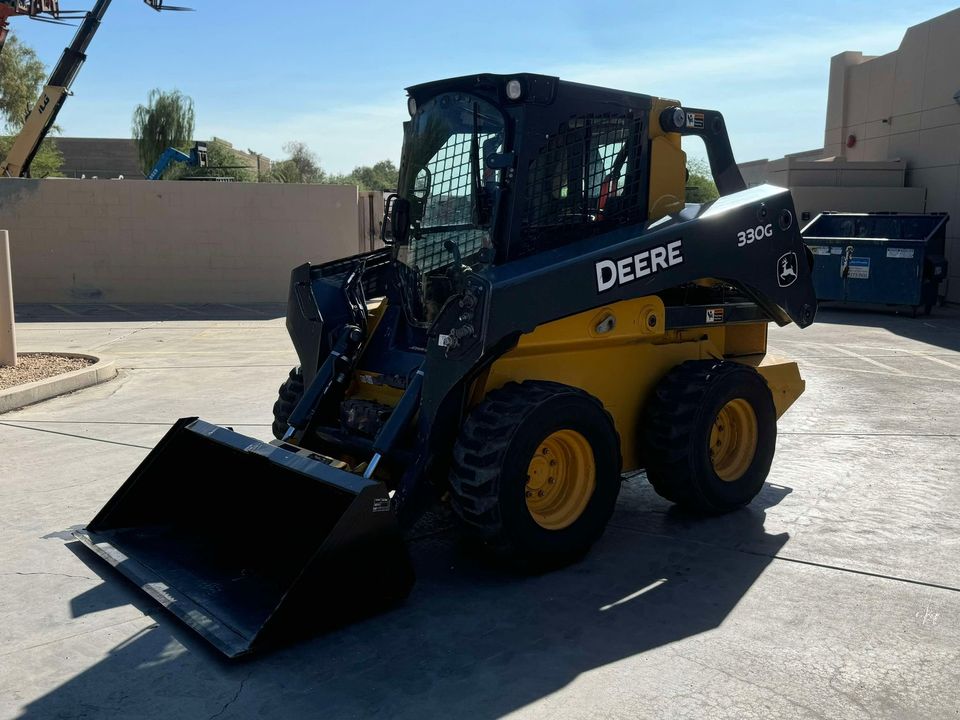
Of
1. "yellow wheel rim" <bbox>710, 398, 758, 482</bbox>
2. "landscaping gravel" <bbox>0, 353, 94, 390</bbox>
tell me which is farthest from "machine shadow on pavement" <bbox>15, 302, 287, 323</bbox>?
"yellow wheel rim" <bbox>710, 398, 758, 482</bbox>

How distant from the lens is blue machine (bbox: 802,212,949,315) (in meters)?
15.0

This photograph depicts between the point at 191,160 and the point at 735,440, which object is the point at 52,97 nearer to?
the point at 191,160

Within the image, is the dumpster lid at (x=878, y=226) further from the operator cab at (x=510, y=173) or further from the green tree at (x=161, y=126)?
the green tree at (x=161, y=126)

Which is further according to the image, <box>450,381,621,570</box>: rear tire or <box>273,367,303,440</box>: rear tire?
<box>273,367,303,440</box>: rear tire

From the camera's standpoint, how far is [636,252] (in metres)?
4.58

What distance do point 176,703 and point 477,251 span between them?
2654 mm

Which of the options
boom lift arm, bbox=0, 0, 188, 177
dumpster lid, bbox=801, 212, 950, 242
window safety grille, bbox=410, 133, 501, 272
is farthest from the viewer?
boom lift arm, bbox=0, 0, 188, 177

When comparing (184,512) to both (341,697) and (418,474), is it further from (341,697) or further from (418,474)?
(341,697)

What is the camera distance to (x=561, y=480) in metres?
4.59

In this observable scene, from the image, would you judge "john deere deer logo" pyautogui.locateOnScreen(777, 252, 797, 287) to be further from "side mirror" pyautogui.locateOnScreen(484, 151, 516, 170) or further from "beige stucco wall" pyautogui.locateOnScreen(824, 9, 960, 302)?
"beige stucco wall" pyautogui.locateOnScreen(824, 9, 960, 302)

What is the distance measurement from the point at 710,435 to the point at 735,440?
1.42ft

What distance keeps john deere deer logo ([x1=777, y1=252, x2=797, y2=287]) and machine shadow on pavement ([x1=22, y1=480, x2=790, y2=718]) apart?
160cm

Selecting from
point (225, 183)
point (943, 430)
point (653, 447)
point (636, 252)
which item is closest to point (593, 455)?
point (653, 447)

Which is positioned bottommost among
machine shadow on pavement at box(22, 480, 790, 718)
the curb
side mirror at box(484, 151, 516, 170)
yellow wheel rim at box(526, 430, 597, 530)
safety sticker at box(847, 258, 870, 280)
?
machine shadow on pavement at box(22, 480, 790, 718)
